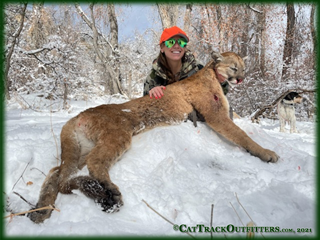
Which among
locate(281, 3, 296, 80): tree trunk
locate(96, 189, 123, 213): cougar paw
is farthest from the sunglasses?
locate(281, 3, 296, 80): tree trunk

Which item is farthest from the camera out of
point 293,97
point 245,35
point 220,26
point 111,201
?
point 245,35

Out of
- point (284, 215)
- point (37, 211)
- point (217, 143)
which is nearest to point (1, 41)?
point (37, 211)

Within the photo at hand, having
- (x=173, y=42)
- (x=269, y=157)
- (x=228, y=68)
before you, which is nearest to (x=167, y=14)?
(x=173, y=42)

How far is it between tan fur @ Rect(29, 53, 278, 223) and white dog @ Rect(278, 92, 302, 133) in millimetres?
3168

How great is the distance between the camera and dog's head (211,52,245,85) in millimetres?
3645

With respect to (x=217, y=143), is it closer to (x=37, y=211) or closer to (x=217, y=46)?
(x=37, y=211)

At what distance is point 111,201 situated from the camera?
182cm

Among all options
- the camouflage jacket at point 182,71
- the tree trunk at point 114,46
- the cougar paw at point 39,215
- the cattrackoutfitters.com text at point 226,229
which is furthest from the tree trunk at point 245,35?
the cougar paw at point 39,215

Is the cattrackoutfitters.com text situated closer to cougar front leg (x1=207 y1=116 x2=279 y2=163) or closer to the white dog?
cougar front leg (x1=207 y1=116 x2=279 y2=163)

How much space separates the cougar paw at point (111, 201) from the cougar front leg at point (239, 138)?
1.74 metres

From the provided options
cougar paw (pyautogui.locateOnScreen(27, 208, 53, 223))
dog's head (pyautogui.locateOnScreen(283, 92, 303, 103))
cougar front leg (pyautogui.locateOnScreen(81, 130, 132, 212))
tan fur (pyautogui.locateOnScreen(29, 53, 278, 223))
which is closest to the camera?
cougar paw (pyautogui.locateOnScreen(27, 208, 53, 223))

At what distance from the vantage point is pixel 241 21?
45.0 ft

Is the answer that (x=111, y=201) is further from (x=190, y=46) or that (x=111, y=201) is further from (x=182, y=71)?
(x=190, y=46)

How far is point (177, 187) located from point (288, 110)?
5321 mm
